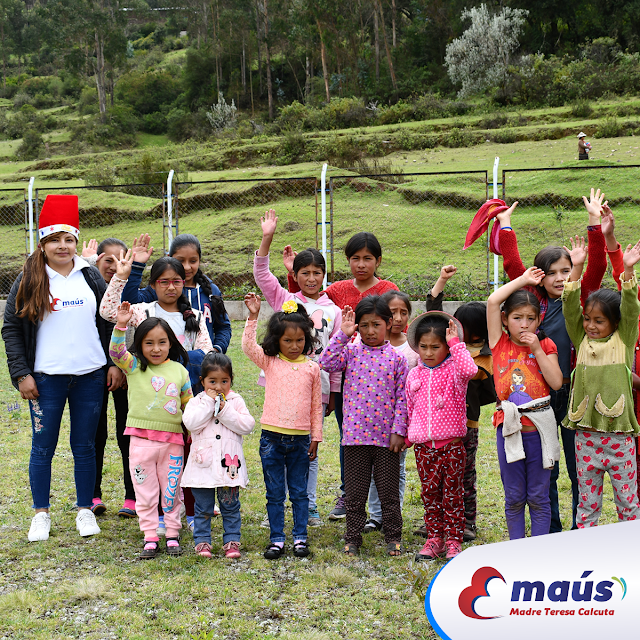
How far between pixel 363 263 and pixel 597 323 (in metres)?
1.21

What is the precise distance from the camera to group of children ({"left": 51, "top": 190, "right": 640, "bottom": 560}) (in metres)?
3.09

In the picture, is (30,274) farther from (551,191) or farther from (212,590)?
(551,191)

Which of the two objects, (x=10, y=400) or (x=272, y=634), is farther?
(x=10, y=400)

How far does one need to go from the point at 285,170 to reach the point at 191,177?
2608mm

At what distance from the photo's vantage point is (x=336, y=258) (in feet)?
36.8

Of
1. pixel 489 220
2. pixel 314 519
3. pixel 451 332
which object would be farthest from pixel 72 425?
pixel 489 220

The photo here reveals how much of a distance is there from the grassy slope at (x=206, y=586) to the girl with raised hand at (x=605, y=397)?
71cm

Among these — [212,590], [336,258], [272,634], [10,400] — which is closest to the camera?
[272,634]

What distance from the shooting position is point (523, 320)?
10.2 ft

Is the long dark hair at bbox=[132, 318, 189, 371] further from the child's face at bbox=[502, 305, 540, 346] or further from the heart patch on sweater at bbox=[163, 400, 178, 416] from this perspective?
the child's face at bbox=[502, 305, 540, 346]

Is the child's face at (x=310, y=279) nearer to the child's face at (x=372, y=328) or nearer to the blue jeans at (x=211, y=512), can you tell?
the child's face at (x=372, y=328)

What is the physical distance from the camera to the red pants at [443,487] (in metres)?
3.28

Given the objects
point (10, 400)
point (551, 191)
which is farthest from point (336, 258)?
point (10, 400)

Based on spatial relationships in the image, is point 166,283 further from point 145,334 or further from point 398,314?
point 398,314
